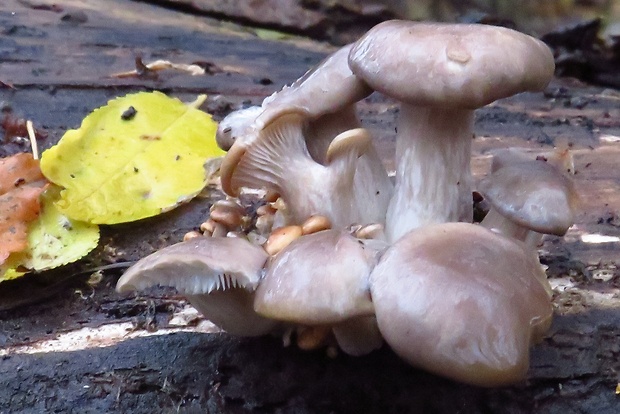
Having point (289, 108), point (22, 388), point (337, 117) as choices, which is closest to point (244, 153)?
point (289, 108)

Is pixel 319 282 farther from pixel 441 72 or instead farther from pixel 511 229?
pixel 511 229

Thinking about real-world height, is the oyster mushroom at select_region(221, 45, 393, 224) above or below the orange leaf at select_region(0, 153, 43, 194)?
above

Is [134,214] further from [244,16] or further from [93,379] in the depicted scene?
[244,16]

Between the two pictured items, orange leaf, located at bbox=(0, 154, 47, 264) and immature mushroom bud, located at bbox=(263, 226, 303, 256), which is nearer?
immature mushroom bud, located at bbox=(263, 226, 303, 256)

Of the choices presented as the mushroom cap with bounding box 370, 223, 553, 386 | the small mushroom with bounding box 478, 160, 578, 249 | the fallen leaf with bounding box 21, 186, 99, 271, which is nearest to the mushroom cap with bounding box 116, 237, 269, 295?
the mushroom cap with bounding box 370, 223, 553, 386

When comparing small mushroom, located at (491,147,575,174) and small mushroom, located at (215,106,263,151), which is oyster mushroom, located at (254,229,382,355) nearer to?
small mushroom, located at (215,106,263,151)

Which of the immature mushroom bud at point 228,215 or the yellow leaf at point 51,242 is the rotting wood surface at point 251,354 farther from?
the immature mushroom bud at point 228,215
